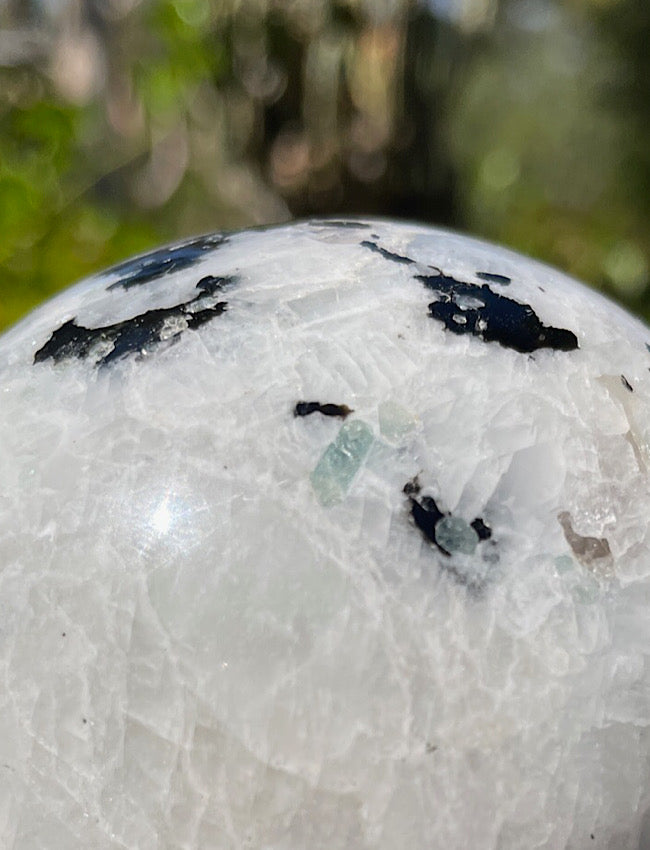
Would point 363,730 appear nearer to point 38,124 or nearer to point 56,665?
point 56,665

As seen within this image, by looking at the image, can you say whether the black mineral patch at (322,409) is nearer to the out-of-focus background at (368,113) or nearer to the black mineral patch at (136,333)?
the black mineral patch at (136,333)

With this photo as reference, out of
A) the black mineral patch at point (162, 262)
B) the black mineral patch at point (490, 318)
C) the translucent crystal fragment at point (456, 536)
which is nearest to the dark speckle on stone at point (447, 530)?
the translucent crystal fragment at point (456, 536)

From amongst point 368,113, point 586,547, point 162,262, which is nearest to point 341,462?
point 586,547

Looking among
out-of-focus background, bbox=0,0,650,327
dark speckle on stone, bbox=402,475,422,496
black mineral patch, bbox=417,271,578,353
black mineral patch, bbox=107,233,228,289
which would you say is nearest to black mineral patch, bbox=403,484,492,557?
dark speckle on stone, bbox=402,475,422,496

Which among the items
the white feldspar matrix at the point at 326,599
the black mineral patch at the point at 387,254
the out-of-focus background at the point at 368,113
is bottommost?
the out-of-focus background at the point at 368,113

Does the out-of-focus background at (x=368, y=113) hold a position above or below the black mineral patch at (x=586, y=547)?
below

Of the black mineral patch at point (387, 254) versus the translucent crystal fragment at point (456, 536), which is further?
the black mineral patch at point (387, 254)

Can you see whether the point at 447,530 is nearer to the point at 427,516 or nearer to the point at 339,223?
the point at 427,516
